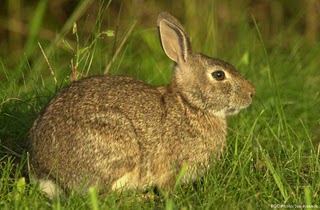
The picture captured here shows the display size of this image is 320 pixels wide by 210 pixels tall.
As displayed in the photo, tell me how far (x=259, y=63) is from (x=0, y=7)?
4283 millimetres

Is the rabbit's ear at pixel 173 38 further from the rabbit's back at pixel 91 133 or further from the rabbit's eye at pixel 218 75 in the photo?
the rabbit's back at pixel 91 133

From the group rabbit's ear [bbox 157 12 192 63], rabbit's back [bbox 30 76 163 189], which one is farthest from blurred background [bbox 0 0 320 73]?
rabbit's back [bbox 30 76 163 189]

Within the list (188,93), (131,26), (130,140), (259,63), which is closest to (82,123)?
(130,140)

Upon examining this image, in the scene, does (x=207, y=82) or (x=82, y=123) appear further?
(x=207, y=82)

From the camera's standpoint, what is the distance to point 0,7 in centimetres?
1048

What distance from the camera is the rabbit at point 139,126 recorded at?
16.7 feet

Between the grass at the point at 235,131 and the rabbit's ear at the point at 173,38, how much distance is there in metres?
0.39

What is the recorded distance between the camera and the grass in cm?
484

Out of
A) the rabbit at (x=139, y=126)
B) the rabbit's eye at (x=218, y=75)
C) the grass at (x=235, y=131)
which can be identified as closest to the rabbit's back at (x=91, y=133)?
the rabbit at (x=139, y=126)

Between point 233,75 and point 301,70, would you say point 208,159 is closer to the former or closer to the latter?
point 233,75

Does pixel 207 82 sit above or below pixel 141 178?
above

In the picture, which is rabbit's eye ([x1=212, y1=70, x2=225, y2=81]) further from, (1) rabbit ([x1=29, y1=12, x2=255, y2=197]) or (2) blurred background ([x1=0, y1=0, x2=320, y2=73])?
(2) blurred background ([x1=0, y1=0, x2=320, y2=73])

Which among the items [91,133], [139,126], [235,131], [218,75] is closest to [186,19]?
[235,131]

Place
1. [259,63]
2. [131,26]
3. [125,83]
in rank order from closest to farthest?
[125,83], [131,26], [259,63]
